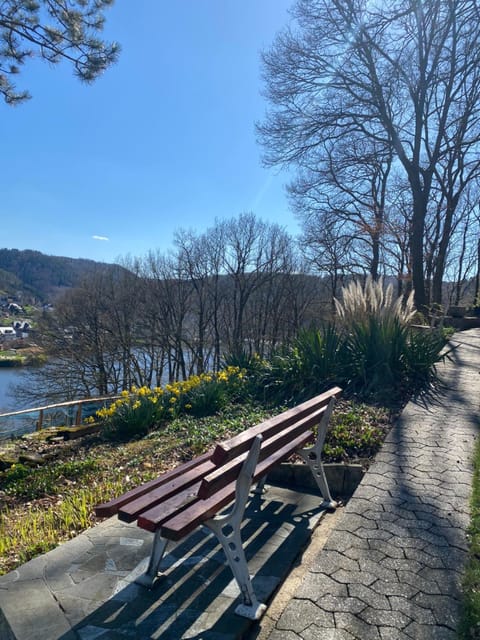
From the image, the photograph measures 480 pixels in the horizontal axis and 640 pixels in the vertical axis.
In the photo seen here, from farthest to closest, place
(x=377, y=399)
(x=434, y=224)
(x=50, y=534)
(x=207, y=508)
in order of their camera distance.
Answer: (x=434, y=224), (x=377, y=399), (x=50, y=534), (x=207, y=508)

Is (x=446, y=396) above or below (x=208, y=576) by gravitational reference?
above

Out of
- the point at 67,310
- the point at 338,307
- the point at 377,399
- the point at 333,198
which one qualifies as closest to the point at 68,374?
the point at 67,310

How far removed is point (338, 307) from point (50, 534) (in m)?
5.80

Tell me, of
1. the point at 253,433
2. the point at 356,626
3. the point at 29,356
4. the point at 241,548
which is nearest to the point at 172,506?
the point at 241,548

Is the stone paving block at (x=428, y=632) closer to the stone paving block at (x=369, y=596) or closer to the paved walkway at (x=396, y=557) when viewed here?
the paved walkway at (x=396, y=557)

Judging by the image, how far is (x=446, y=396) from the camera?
561 cm

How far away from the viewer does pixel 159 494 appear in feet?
7.88

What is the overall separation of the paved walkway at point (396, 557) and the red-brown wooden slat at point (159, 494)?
0.80 metres

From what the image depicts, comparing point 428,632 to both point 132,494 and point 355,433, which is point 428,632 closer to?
point 132,494

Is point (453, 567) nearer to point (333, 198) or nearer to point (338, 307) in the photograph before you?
point (338, 307)

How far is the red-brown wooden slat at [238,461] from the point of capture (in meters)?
1.94

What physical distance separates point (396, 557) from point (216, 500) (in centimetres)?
110

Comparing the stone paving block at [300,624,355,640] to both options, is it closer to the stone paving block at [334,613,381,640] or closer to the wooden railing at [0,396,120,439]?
the stone paving block at [334,613,381,640]

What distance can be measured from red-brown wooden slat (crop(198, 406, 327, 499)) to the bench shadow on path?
56 cm
